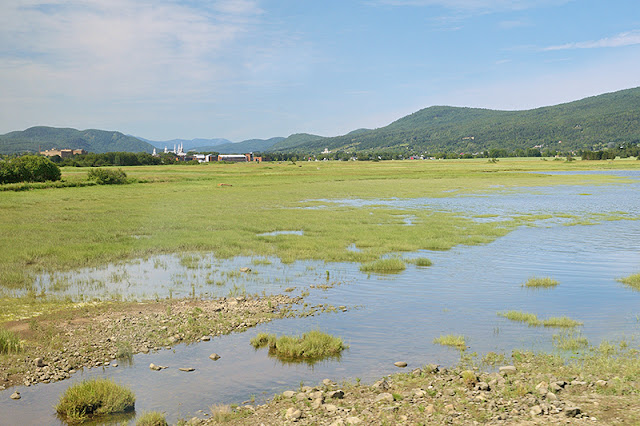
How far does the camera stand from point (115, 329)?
15.1 metres

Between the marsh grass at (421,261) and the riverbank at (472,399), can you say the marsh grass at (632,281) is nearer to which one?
the marsh grass at (421,261)

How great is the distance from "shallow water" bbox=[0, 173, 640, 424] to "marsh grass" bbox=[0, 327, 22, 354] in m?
2.46

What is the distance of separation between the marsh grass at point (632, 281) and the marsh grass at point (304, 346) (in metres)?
13.9

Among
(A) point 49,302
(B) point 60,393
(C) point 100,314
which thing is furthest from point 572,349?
(A) point 49,302

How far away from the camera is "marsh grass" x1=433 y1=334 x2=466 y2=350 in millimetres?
13806

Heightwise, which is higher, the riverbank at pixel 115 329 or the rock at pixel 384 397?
the rock at pixel 384 397

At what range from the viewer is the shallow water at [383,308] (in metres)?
11.7

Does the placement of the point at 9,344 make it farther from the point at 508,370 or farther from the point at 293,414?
the point at 508,370

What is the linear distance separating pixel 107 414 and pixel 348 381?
17.3 ft

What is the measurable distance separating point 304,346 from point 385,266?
11834mm

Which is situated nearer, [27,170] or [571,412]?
[571,412]

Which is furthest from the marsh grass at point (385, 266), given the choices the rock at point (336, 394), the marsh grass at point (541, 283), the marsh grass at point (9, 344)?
the marsh grass at point (9, 344)

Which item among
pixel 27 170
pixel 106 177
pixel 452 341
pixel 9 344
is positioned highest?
pixel 27 170

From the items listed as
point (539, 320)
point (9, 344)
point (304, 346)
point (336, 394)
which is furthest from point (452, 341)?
point (9, 344)
